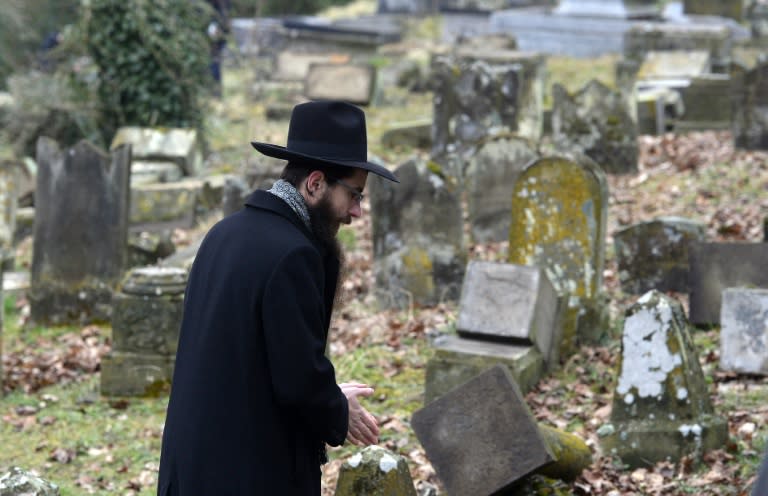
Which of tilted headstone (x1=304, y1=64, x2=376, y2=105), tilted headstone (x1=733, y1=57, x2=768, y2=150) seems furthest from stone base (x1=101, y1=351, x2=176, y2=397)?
tilted headstone (x1=304, y1=64, x2=376, y2=105)

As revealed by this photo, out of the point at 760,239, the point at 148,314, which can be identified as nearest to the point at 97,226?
the point at 148,314

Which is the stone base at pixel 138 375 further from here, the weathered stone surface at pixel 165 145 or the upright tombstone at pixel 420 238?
the weathered stone surface at pixel 165 145

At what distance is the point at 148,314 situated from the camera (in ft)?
26.2

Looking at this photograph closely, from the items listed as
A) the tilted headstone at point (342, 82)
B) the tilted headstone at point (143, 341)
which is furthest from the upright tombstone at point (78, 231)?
the tilted headstone at point (342, 82)

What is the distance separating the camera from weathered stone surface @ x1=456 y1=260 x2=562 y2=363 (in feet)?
22.4

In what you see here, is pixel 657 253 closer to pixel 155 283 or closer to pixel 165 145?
pixel 155 283

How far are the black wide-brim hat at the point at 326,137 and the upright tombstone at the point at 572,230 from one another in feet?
13.9

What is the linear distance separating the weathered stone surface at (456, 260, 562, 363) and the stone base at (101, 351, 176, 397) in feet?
7.54

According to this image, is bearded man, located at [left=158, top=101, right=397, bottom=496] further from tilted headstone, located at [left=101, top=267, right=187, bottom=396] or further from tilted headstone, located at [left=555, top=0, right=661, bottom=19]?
tilted headstone, located at [left=555, top=0, right=661, bottom=19]

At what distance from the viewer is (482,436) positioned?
17.3 ft

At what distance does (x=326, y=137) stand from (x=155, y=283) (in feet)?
15.2

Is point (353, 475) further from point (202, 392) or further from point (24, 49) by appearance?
point (24, 49)

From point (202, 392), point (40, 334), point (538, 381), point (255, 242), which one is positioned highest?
point (255, 242)

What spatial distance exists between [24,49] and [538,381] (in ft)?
73.6
